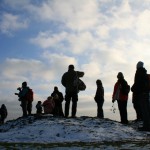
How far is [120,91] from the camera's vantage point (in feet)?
45.2

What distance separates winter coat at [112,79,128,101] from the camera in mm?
13766

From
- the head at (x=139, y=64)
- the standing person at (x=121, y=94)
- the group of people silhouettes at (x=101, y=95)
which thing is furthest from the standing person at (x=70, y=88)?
the head at (x=139, y=64)

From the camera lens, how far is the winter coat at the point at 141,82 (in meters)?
11.7

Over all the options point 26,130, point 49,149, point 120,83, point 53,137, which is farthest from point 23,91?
point 49,149

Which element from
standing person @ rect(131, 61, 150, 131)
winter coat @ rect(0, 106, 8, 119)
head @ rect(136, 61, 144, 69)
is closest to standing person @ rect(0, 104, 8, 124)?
winter coat @ rect(0, 106, 8, 119)

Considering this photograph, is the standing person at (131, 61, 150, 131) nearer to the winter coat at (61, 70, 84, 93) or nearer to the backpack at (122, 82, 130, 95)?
the backpack at (122, 82, 130, 95)

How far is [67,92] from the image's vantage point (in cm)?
1382

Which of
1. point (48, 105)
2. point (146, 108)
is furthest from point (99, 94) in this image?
point (146, 108)

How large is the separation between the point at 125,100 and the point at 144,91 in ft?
7.18

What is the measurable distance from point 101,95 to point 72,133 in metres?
7.86

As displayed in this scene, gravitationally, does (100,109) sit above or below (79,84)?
below

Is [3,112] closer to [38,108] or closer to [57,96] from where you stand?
[38,108]

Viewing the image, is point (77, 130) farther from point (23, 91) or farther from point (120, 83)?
point (23, 91)

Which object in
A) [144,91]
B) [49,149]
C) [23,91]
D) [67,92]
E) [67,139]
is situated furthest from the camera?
[23,91]
